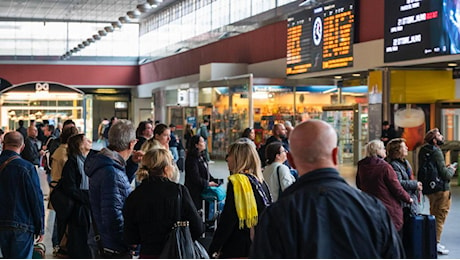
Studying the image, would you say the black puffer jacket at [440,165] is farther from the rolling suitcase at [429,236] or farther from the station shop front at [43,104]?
the station shop front at [43,104]

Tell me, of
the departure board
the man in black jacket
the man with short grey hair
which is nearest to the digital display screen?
the departure board

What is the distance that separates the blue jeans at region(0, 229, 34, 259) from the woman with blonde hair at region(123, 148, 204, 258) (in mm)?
1612

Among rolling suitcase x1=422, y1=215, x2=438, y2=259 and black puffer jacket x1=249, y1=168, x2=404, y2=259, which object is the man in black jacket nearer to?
rolling suitcase x1=422, y1=215, x2=438, y2=259

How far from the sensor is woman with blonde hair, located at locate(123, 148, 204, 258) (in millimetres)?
5277

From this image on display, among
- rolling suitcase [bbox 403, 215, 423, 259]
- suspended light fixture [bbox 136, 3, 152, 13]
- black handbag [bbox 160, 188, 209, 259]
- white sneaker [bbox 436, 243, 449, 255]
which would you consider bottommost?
white sneaker [bbox 436, 243, 449, 255]

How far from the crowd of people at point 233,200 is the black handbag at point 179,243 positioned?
0.03 metres

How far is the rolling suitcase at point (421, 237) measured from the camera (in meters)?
7.67

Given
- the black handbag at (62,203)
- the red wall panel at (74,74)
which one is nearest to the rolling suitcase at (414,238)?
the black handbag at (62,203)

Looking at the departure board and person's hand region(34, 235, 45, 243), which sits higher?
the departure board

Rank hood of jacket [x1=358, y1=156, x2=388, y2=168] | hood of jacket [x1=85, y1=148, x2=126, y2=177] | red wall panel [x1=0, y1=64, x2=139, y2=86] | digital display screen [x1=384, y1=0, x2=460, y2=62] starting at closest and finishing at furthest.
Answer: hood of jacket [x1=85, y1=148, x2=126, y2=177]
hood of jacket [x1=358, y1=156, x2=388, y2=168]
digital display screen [x1=384, y1=0, x2=460, y2=62]
red wall panel [x1=0, y1=64, x2=139, y2=86]

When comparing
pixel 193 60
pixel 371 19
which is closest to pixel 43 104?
pixel 193 60

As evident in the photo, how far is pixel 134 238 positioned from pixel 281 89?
2216 centimetres

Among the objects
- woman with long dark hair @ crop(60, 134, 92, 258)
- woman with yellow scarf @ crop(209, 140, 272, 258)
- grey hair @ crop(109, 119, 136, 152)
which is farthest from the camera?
woman with long dark hair @ crop(60, 134, 92, 258)

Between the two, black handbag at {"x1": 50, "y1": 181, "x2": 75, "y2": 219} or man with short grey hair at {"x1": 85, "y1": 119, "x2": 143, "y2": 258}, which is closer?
man with short grey hair at {"x1": 85, "y1": 119, "x2": 143, "y2": 258}
